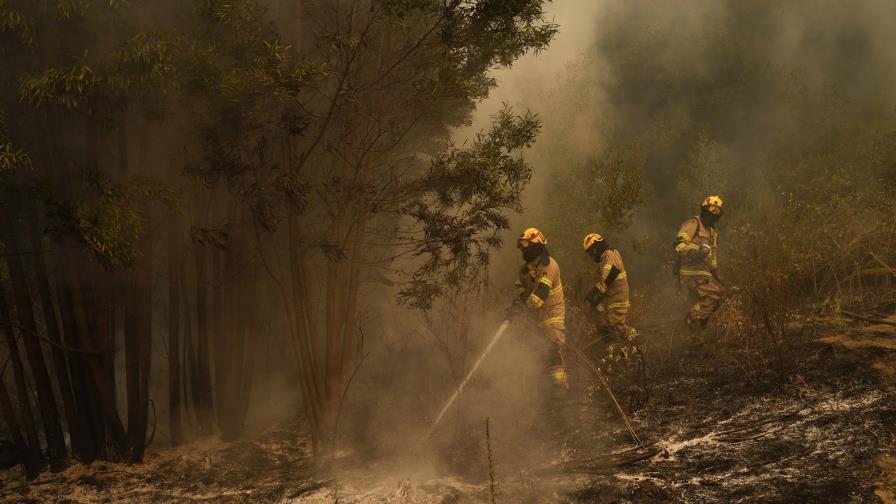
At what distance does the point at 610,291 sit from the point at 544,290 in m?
1.22

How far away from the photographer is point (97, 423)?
6176 mm

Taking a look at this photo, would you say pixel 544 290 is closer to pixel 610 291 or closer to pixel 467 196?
pixel 610 291

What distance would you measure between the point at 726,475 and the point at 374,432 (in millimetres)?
3520

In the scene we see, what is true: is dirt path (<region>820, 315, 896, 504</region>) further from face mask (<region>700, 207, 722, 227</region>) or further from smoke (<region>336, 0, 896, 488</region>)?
smoke (<region>336, 0, 896, 488</region>)

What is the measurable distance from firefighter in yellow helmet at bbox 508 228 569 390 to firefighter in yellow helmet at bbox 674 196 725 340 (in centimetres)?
198

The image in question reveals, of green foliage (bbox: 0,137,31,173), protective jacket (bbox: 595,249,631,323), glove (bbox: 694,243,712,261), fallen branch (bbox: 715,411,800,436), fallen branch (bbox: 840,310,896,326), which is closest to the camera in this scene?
green foliage (bbox: 0,137,31,173)

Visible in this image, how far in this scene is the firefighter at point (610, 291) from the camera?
7.58 meters

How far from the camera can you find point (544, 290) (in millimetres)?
6926

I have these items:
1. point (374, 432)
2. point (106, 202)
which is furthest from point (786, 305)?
point (106, 202)

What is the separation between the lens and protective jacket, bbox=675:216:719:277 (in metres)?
8.08

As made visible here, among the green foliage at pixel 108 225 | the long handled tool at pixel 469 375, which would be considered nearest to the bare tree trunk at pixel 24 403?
the green foliage at pixel 108 225

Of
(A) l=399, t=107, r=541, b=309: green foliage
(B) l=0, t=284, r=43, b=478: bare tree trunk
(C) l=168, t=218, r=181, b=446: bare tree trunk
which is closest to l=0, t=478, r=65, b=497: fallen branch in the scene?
(B) l=0, t=284, r=43, b=478: bare tree trunk

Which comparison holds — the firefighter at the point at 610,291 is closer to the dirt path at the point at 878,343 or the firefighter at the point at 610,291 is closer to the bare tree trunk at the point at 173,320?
the dirt path at the point at 878,343

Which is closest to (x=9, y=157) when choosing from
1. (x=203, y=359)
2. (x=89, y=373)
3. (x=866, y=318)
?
(x=89, y=373)
